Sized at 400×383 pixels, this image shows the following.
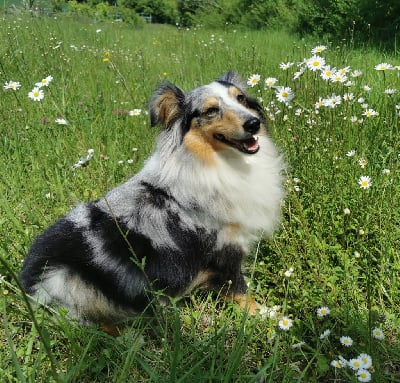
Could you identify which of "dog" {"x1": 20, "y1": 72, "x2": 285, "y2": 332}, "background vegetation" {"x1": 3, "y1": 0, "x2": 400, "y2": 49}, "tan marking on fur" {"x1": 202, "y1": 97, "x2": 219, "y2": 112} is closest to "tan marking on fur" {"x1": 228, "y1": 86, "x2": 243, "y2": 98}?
"dog" {"x1": 20, "y1": 72, "x2": 285, "y2": 332}

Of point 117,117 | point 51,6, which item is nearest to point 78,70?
point 51,6

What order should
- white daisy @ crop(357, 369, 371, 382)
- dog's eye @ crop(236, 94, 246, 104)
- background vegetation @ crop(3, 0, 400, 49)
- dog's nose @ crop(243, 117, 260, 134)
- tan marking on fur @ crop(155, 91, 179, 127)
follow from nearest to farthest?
white daisy @ crop(357, 369, 371, 382)
dog's nose @ crop(243, 117, 260, 134)
tan marking on fur @ crop(155, 91, 179, 127)
dog's eye @ crop(236, 94, 246, 104)
background vegetation @ crop(3, 0, 400, 49)

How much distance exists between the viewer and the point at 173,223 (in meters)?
2.40

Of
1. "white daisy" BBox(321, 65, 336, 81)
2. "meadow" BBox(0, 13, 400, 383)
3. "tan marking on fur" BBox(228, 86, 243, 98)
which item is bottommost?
"meadow" BBox(0, 13, 400, 383)

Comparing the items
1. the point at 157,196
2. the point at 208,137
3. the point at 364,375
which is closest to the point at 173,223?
the point at 157,196

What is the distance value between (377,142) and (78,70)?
437cm

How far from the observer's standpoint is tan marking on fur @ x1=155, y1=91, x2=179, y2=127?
2502mm

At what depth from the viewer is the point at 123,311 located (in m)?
2.39

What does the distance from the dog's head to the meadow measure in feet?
1.35

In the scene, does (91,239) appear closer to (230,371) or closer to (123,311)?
(123,311)

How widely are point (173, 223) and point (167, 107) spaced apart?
2.45ft

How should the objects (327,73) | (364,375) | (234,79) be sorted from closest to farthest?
1. (364,375)
2. (327,73)
3. (234,79)

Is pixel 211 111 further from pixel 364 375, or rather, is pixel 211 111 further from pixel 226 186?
pixel 364 375

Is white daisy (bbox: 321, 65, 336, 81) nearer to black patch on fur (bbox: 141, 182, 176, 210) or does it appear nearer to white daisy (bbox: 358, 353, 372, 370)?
black patch on fur (bbox: 141, 182, 176, 210)
